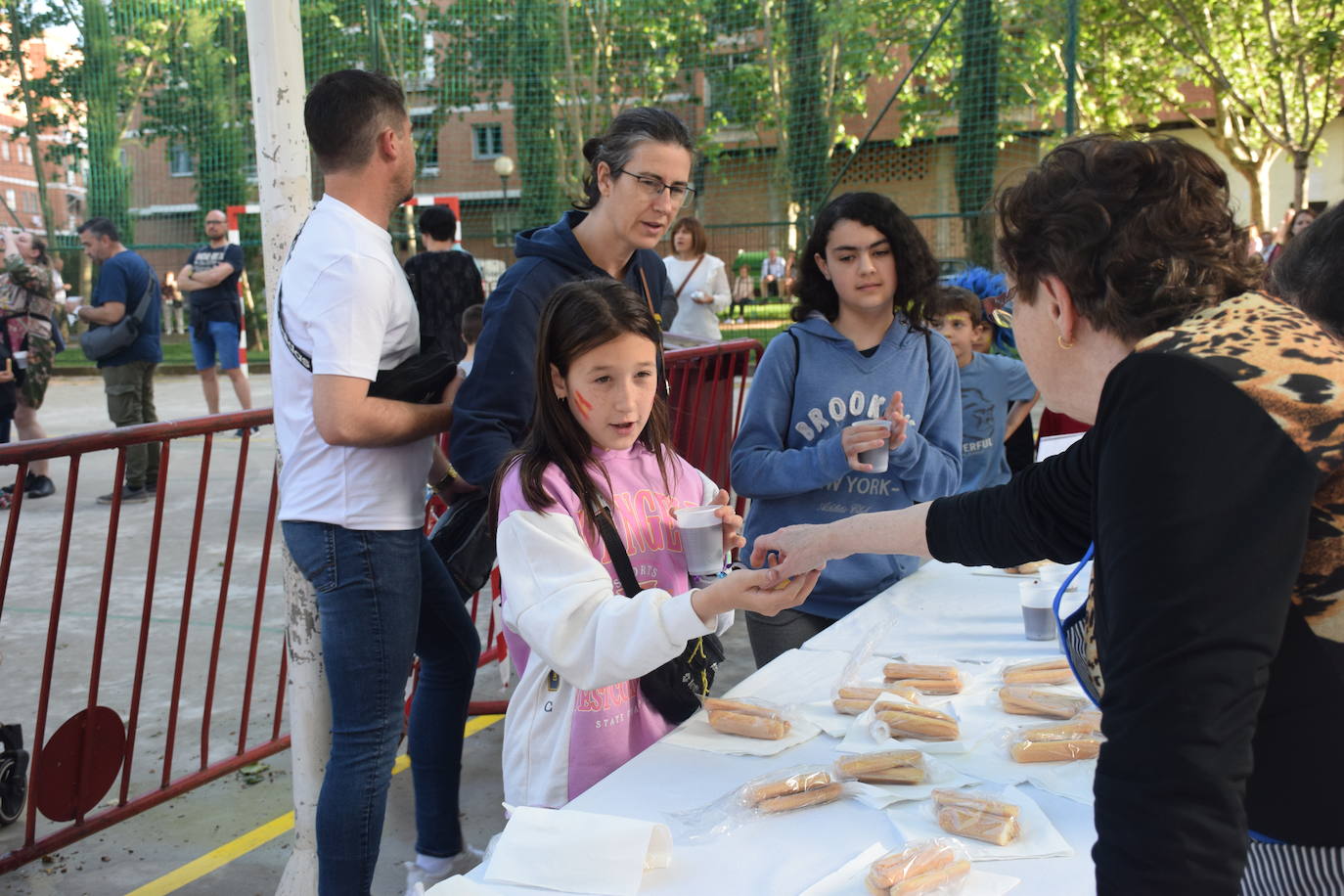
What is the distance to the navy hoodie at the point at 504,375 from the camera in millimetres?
2621

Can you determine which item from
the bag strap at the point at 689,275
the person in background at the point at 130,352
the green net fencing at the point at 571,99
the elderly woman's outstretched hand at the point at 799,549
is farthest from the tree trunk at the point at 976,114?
the elderly woman's outstretched hand at the point at 799,549

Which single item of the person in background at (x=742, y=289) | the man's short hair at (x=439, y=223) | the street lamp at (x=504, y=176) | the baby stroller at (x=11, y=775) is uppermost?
the street lamp at (x=504, y=176)

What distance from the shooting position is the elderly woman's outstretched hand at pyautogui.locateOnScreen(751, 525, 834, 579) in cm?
200

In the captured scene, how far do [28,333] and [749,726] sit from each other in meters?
8.03

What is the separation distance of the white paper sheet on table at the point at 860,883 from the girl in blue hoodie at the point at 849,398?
145 centimetres

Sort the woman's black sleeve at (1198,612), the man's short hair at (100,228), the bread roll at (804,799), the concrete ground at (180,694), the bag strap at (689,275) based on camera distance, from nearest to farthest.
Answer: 1. the woman's black sleeve at (1198,612)
2. the bread roll at (804,799)
3. the concrete ground at (180,694)
4. the man's short hair at (100,228)
5. the bag strap at (689,275)

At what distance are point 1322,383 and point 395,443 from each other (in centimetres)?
195

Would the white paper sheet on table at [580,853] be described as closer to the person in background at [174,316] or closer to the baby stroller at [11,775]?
the baby stroller at [11,775]

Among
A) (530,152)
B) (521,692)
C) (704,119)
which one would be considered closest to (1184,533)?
(521,692)

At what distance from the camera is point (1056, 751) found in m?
1.93

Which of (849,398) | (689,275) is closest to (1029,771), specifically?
(849,398)

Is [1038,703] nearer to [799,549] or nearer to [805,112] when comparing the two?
[799,549]

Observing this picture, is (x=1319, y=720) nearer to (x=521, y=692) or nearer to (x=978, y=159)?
(x=521, y=692)

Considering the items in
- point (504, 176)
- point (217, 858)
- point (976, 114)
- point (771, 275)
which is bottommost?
point (217, 858)
